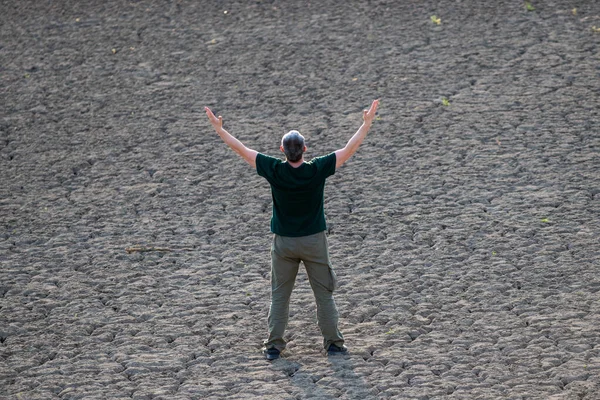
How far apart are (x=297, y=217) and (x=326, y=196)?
3.75 metres

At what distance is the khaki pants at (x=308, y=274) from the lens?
25.9 feet

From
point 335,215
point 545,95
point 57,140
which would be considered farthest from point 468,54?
point 57,140

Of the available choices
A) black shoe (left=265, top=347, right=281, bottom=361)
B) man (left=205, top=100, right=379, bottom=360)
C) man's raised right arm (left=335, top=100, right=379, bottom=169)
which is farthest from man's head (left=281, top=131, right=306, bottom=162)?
black shoe (left=265, top=347, right=281, bottom=361)

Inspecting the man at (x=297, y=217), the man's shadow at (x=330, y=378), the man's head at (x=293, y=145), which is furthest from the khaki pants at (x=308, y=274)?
the man's head at (x=293, y=145)

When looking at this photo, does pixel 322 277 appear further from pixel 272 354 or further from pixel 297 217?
pixel 272 354

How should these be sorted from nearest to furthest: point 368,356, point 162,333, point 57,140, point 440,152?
point 368,356 → point 162,333 → point 440,152 → point 57,140

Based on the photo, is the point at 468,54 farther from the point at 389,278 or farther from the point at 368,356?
the point at 368,356

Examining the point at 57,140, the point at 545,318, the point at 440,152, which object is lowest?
the point at 545,318

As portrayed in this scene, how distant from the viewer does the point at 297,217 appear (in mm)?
7910

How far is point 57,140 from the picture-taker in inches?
523

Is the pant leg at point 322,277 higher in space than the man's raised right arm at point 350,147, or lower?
lower

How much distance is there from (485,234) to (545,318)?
73.3 inches

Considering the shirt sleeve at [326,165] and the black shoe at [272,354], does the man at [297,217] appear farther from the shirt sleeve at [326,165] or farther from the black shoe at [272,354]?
the black shoe at [272,354]

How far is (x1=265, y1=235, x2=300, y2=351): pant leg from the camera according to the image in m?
8.00
